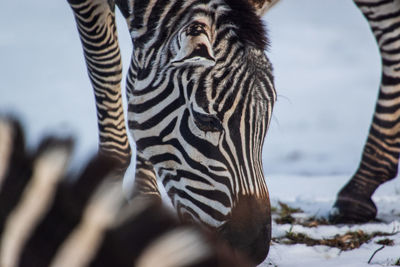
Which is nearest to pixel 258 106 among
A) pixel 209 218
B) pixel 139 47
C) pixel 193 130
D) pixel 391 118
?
pixel 193 130

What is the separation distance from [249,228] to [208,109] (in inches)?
22.5

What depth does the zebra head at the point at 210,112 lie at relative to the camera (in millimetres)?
2594

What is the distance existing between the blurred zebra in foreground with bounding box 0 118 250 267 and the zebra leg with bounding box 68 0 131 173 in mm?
4015

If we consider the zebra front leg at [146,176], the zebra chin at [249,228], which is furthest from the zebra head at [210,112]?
the zebra front leg at [146,176]

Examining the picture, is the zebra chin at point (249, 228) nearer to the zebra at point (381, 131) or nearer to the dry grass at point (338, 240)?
the dry grass at point (338, 240)

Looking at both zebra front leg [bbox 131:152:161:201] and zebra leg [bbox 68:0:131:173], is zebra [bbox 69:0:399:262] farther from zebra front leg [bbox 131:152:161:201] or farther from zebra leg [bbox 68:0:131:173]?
zebra leg [bbox 68:0:131:173]

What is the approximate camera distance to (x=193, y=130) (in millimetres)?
2721

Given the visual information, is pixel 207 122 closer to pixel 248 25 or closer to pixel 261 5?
pixel 248 25

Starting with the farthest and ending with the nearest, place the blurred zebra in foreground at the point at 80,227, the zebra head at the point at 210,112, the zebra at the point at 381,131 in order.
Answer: the zebra at the point at 381,131 < the zebra head at the point at 210,112 < the blurred zebra in foreground at the point at 80,227

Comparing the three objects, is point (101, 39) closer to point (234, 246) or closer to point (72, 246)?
point (234, 246)

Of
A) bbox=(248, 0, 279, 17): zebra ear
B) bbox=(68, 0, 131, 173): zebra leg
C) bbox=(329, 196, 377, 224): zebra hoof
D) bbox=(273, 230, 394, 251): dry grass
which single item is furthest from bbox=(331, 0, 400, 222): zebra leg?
bbox=(68, 0, 131, 173): zebra leg

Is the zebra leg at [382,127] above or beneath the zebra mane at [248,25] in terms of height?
beneath

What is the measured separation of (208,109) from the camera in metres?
2.67

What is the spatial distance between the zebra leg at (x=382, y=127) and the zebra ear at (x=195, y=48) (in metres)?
2.39
